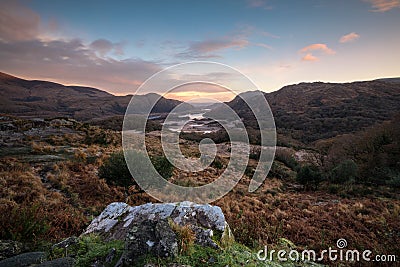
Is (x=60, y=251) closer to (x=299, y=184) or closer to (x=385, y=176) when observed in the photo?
(x=299, y=184)

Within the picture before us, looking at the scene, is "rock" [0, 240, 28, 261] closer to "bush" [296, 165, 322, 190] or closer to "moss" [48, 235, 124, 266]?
"moss" [48, 235, 124, 266]

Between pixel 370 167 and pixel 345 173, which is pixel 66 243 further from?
pixel 370 167

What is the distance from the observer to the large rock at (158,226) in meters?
2.98

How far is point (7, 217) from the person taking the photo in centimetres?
505

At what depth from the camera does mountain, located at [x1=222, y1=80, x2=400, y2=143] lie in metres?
95.7

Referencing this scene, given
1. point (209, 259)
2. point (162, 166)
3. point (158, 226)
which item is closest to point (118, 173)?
point (162, 166)

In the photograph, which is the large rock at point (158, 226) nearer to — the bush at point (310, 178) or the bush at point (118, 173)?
the bush at point (118, 173)

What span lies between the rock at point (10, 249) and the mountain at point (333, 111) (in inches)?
3635

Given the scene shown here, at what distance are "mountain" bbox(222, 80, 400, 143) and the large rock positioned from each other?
3577 inches

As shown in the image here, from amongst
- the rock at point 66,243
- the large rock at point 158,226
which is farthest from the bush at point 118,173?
the rock at point 66,243

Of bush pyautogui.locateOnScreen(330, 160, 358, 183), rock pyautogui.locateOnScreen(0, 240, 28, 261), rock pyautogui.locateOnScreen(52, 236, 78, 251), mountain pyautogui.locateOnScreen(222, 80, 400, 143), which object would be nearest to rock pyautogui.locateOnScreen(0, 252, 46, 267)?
rock pyautogui.locateOnScreen(52, 236, 78, 251)

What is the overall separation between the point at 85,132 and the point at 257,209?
25.9 metres

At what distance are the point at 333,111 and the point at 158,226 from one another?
5741 inches

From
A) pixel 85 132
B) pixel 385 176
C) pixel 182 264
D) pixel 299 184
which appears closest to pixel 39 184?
pixel 182 264
